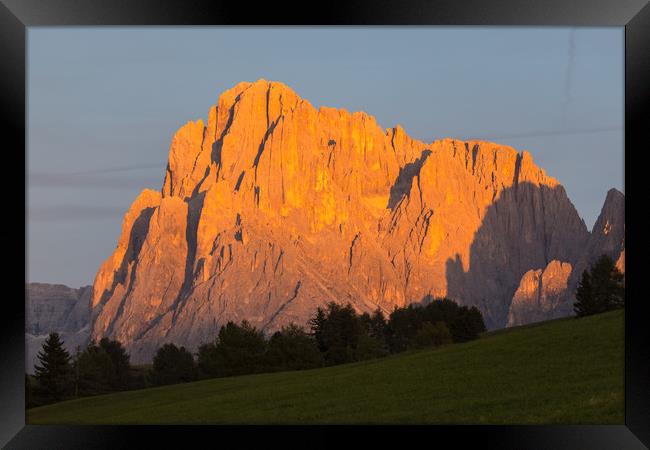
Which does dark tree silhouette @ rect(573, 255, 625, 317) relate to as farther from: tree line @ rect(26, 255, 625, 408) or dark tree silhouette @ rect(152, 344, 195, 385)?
dark tree silhouette @ rect(152, 344, 195, 385)

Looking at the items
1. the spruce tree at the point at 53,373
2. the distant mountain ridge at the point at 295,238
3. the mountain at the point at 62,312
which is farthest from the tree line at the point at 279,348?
the mountain at the point at 62,312

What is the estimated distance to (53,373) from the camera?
172ft

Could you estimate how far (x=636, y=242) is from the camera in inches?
373

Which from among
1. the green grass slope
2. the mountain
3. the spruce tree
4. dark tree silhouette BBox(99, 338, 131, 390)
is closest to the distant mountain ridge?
the mountain

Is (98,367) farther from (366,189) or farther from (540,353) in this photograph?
(366,189)

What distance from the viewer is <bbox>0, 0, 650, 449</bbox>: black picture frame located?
366 inches

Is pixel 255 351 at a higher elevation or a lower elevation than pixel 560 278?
lower

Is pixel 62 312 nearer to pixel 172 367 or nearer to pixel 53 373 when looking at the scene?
pixel 172 367

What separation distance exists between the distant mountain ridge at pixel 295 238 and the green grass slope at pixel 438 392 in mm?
113804

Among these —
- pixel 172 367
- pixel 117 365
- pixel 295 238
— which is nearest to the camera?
pixel 172 367

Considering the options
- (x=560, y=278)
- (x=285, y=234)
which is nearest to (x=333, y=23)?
(x=285, y=234)

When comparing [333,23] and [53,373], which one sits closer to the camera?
[333,23]

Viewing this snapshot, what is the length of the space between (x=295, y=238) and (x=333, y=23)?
163121mm

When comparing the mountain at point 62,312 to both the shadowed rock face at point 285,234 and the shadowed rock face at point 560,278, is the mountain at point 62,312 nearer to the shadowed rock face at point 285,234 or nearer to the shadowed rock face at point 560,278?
the shadowed rock face at point 285,234
